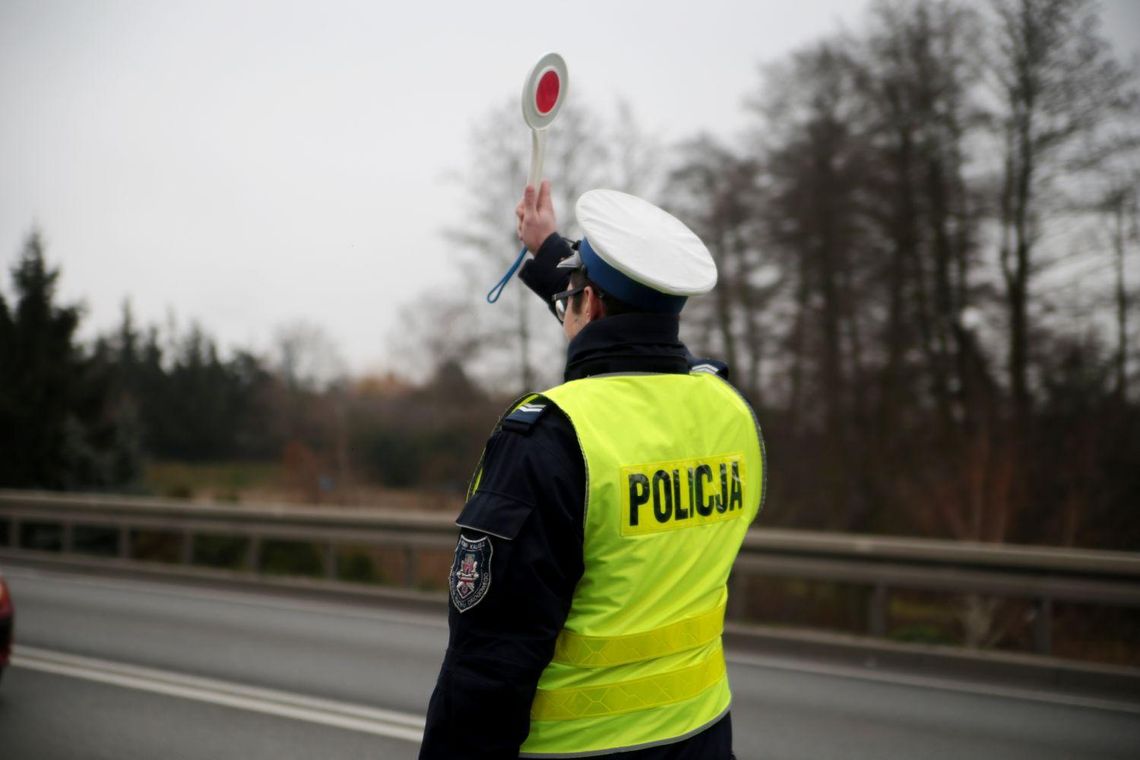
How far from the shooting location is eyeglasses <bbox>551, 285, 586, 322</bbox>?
2133 millimetres

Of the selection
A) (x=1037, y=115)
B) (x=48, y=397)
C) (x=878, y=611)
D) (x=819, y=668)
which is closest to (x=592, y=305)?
(x=819, y=668)

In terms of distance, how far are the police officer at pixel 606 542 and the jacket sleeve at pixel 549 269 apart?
1.23 feet

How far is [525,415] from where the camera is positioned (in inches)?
75.2

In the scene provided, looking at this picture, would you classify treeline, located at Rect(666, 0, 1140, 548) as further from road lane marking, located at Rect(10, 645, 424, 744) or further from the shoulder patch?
the shoulder patch

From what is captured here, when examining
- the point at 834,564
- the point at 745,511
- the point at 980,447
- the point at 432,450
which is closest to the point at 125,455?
the point at 432,450

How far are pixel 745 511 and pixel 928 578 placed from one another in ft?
23.5

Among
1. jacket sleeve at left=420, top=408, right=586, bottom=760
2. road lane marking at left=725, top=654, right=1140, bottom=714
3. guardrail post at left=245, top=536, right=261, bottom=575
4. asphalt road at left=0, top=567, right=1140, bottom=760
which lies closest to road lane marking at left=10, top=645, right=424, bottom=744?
asphalt road at left=0, top=567, right=1140, bottom=760

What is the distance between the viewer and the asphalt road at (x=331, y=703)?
5945 millimetres

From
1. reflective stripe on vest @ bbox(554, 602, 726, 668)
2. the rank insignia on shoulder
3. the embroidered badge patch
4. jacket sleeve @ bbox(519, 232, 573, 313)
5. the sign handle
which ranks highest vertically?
the sign handle

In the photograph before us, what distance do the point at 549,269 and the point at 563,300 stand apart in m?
0.36

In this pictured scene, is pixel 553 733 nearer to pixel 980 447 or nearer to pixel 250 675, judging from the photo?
pixel 250 675

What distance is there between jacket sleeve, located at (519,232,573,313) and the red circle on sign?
301 millimetres

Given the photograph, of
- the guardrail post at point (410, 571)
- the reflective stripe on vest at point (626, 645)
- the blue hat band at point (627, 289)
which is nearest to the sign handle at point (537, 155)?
the blue hat band at point (627, 289)

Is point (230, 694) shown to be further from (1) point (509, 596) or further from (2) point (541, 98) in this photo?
(1) point (509, 596)
